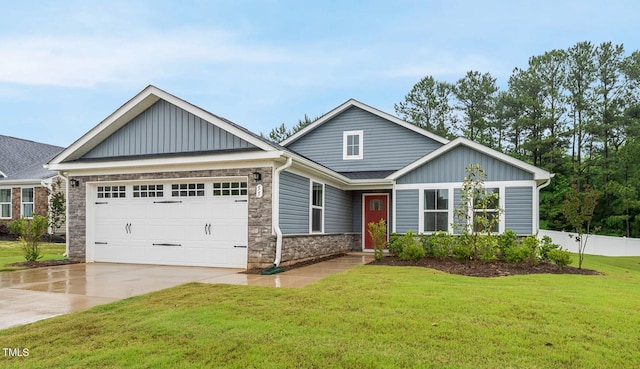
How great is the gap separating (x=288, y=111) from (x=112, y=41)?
30.2 meters

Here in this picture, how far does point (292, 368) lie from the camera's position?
380 cm

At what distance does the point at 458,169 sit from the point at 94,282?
10.4 meters

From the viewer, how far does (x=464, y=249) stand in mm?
11133

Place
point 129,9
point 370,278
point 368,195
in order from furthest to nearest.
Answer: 1. point 368,195
2. point 129,9
3. point 370,278

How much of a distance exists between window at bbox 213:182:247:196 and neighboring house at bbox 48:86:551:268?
3 cm

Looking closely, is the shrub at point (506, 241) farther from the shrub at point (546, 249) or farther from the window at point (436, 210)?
the window at point (436, 210)

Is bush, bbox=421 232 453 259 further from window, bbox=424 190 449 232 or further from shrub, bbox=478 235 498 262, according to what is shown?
window, bbox=424 190 449 232

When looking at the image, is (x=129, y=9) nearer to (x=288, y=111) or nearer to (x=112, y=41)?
(x=112, y=41)

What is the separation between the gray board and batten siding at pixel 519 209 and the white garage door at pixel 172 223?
7.91 m

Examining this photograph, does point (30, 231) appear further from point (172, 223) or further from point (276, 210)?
point (276, 210)

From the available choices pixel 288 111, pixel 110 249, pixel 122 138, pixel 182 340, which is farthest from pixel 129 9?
pixel 288 111

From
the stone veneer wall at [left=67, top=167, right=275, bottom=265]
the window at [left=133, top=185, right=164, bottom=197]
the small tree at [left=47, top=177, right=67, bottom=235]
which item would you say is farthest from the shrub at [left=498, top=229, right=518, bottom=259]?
the small tree at [left=47, top=177, right=67, bottom=235]

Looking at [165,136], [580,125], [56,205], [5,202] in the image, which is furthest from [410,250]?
[580,125]


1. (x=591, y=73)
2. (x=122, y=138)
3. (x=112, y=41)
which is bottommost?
(x=122, y=138)
